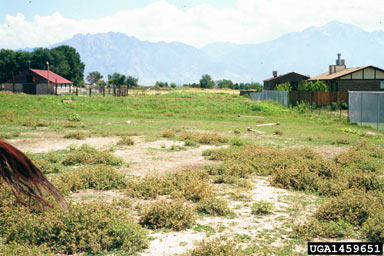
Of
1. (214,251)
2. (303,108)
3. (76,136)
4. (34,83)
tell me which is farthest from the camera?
(34,83)

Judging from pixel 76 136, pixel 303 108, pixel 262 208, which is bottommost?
pixel 262 208

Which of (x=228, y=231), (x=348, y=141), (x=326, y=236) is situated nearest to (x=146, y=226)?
(x=228, y=231)

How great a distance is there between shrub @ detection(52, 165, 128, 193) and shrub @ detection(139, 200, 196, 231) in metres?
2.65

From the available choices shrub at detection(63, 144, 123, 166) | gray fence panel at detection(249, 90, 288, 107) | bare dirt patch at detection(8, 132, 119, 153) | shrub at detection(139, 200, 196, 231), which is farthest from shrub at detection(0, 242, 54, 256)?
gray fence panel at detection(249, 90, 288, 107)

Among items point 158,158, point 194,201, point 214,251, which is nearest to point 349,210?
point 194,201

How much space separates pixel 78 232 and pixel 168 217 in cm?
161

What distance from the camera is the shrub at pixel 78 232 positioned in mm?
5602

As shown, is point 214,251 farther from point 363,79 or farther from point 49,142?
point 363,79

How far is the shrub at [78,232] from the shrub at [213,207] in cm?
167

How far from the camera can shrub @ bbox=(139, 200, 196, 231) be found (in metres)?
6.46

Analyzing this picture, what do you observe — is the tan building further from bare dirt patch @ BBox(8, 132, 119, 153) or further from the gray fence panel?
bare dirt patch @ BBox(8, 132, 119, 153)

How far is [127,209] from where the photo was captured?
7574 mm

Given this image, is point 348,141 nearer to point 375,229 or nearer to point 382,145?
point 382,145

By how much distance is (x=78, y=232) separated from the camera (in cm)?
570
